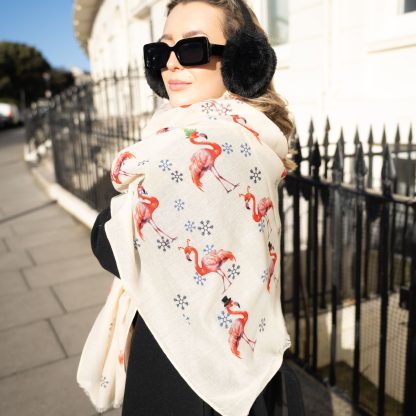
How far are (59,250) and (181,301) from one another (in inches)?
183

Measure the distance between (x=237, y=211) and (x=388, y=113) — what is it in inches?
134

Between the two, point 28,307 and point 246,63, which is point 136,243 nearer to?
point 246,63

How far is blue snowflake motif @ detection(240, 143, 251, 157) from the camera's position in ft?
4.42

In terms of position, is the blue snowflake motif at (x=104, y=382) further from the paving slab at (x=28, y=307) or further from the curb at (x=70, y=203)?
the curb at (x=70, y=203)

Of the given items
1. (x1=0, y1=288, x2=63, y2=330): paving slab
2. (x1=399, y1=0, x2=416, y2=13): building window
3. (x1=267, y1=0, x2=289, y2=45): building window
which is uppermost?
(x1=267, y1=0, x2=289, y2=45): building window

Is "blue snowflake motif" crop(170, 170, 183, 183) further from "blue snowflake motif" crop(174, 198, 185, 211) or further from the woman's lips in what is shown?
the woman's lips

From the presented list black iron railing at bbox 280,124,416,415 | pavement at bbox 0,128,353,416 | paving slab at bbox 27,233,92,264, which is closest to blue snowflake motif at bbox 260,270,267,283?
black iron railing at bbox 280,124,416,415

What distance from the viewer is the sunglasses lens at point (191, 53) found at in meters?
1.50

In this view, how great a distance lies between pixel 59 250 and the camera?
5.66 meters

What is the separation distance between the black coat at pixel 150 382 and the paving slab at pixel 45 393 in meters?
1.36

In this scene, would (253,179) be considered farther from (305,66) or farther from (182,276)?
(305,66)

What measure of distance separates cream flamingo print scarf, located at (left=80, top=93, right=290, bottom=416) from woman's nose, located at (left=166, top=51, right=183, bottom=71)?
0.22 m

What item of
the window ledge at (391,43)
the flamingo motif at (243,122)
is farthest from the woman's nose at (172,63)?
the window ledge at (391,43)

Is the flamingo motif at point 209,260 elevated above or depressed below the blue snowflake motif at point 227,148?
below
